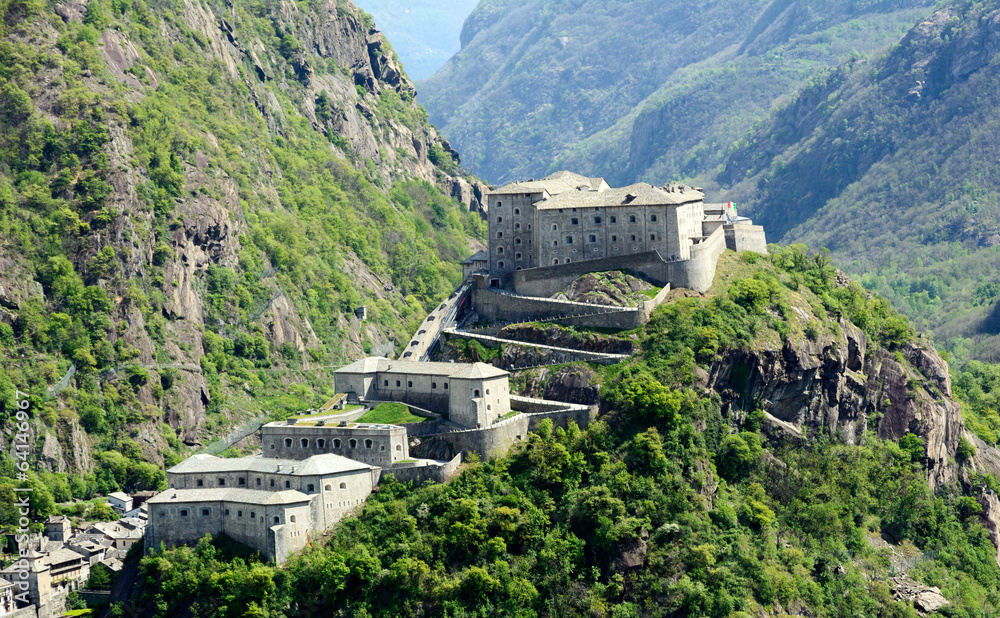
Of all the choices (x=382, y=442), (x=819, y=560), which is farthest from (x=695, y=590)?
(x=382, y=442)

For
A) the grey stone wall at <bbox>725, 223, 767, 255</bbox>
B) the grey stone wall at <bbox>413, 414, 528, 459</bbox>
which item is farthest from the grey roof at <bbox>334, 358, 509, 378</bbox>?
the grey stone wall at <bbox>725, 223, 767, 255</bbox>

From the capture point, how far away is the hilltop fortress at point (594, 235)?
455 feet

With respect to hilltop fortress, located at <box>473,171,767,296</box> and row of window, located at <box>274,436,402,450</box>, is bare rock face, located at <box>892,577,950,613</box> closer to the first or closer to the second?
hilltop fortress, located at <box>473,171,767,296</box>

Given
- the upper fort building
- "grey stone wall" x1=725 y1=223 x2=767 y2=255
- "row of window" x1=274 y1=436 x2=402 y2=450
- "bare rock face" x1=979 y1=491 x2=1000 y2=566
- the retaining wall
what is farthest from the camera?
"grey stone wall" x1=725 y1=223 x2=767 y2=255

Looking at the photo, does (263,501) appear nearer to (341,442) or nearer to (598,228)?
(341,442)

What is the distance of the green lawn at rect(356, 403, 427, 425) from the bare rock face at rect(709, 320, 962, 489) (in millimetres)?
27009

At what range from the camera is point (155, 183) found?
648ft

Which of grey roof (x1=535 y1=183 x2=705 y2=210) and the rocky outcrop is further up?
grey roof (x1=535 y1=183 x2=705 y2=210)

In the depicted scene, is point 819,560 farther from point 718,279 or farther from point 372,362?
point 372,362

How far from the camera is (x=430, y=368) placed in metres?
124

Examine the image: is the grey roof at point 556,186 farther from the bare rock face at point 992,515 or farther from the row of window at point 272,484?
the bare rock face at point 992,515

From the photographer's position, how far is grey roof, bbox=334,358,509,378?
119625 mm

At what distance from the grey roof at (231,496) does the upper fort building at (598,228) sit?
134 feet

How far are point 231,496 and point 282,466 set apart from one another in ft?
14.5
